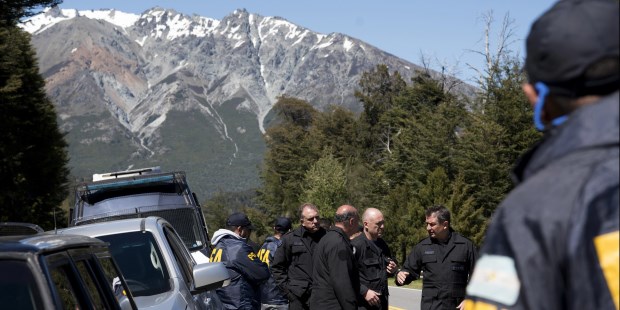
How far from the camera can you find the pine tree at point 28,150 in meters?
52.5

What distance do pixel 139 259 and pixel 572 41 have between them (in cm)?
677

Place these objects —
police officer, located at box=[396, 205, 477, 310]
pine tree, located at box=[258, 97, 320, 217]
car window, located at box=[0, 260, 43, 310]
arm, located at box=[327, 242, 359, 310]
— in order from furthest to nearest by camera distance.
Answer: pine tree, located at box=[258, 97, 320, 217], police officer, located at box=[396, 205, 477, 310], arm, located at box=[327, 242, 359, 310], car window, located at box=[0, 260, 43, 310]

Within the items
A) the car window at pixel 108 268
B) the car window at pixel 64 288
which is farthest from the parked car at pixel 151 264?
the car window at pixel 64 288

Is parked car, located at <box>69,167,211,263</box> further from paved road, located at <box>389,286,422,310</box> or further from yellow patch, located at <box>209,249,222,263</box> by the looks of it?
paved road, located at <box>389,286,422,310</box>

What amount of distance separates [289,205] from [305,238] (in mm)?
95844

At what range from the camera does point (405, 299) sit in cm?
2916

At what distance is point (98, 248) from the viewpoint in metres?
5.97

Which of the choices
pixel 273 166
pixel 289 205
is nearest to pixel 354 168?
pixel 289 205

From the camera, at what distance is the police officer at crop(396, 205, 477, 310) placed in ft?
34.5

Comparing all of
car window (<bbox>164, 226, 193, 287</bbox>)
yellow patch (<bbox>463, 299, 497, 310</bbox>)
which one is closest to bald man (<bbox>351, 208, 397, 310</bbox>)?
car window (<bbox>164, 226, 193, 287</bbox>)

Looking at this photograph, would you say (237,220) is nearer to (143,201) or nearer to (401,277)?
(401,277)

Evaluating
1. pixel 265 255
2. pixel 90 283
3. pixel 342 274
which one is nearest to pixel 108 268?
pixel 90 283

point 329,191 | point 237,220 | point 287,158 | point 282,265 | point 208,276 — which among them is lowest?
point 329,191

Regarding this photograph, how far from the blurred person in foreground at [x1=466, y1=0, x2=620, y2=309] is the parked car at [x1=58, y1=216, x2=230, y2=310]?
5.91 m
